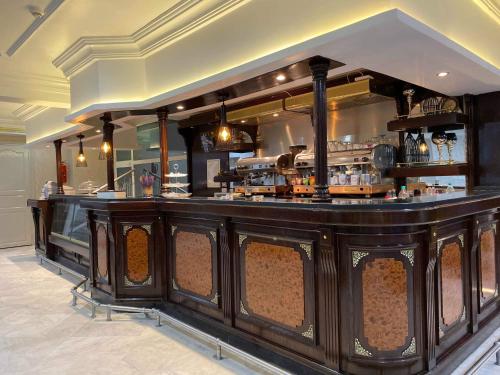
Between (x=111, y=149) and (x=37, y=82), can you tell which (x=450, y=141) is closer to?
(x=111, y=149)

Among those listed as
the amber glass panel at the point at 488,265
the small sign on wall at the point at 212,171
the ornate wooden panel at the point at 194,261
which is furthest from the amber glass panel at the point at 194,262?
the small sign on wall at the point at 212,171

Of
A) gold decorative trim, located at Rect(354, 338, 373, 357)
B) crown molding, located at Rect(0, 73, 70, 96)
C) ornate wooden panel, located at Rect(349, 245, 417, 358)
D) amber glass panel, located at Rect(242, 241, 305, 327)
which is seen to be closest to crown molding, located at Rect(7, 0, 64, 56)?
crown molding, located at Rect(0, 73, 70, 96)

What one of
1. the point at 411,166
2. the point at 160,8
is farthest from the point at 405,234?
the point at 160,8

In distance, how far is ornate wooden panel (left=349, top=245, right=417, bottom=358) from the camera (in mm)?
2514

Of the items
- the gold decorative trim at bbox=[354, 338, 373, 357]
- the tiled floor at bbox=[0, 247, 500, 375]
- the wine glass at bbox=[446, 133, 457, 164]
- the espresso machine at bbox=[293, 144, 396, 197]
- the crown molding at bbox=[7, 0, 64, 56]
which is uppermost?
the crown molding at bbox=[7, 0, 64, 56]

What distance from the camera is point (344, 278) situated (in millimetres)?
2598

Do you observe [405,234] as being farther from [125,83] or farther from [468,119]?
[125,83]

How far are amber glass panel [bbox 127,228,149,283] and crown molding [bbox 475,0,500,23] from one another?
13.3 ft

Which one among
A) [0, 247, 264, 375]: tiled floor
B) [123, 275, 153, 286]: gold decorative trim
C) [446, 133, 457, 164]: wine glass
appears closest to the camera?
[0, 247, 264, 375]: tiled floor

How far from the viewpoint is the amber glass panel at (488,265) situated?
3473mm

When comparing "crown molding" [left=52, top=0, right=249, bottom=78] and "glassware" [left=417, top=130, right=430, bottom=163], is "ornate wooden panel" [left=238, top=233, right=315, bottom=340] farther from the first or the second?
"glassware" [left=417, top=130, right=430, bottom=163]

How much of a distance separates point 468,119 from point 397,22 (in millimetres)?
2566

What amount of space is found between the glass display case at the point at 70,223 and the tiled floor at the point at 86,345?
1.13m

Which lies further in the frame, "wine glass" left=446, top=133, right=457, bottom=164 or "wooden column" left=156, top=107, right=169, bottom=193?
"wooden column" left=156, top=107, right=169, bottom=193
